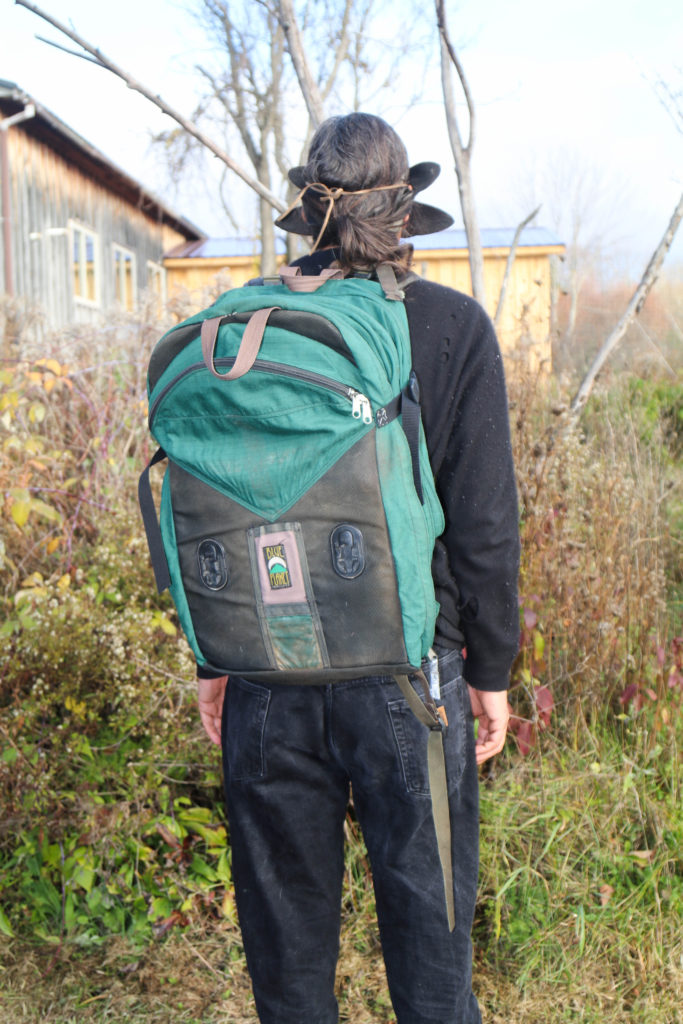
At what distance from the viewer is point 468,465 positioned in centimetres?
146

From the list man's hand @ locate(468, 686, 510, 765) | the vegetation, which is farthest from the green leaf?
man's hand @ locate(468, 686, 510, 765)

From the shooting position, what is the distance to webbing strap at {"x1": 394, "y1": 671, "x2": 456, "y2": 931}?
1.38m

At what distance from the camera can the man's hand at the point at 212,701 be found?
5.71ft

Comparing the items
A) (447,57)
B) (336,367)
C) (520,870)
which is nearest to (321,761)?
(336,367)

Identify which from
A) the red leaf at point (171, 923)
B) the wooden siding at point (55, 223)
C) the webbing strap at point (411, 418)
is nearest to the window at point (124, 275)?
the wooden siding at point (55, 223)

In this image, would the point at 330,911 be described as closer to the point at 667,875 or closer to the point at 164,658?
the point at 667,875

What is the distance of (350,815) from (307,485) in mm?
1802

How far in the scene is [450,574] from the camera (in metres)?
1.53

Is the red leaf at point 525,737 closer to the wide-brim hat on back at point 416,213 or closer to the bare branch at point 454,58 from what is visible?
the wide-brim hat on back at point 416,213

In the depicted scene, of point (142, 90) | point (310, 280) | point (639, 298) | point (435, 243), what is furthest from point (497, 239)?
point (310, 280)

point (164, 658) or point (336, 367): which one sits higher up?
point (336, 367)

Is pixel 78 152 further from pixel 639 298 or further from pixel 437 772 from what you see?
pixel 437 772

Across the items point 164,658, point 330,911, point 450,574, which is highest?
point 450,574

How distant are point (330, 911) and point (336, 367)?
1.07 metres
